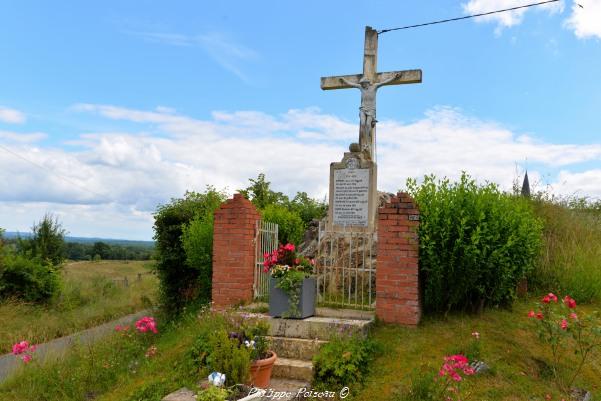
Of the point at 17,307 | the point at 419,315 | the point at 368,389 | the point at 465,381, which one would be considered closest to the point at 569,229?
the point at 419,315

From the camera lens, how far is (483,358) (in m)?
5.48

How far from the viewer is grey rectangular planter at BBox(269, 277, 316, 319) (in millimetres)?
6469

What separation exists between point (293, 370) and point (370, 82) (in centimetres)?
578

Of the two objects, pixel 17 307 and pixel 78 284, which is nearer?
pixel 17 307

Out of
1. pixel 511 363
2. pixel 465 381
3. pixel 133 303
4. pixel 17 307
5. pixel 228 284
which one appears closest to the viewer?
pixel 465 381

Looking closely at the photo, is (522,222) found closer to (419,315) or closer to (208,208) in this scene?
(419,315)

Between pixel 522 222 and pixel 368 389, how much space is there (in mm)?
3053

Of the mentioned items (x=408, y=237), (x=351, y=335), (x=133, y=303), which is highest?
(x=408, y=237)

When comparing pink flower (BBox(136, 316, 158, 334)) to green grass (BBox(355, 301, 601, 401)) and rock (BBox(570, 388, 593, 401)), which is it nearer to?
green grass (BBox(355, 301, 601, 401))

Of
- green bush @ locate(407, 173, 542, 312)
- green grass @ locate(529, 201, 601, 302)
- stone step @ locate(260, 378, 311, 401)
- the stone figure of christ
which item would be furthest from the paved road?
green grass @ locate(529, 201, 601, 302)

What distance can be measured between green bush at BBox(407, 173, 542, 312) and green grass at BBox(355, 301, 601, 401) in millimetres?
340

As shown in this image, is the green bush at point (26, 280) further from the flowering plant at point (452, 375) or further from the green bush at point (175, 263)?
the flowering plant at point (452, 375)

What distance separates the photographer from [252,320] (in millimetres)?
6379

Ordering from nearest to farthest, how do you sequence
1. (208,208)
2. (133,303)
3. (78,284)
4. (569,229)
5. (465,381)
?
(465,381), (569,229), (208,208), (133,303), (78,284)
